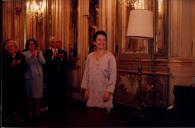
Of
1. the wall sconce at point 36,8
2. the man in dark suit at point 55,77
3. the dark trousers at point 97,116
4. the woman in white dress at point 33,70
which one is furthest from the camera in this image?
the wall sconce at point 36,8

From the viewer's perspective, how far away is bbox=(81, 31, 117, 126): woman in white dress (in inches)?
110

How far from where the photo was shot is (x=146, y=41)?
15.5 feet

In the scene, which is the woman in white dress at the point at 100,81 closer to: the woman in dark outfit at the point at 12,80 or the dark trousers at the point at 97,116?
the dark trousers at the point at 97,116

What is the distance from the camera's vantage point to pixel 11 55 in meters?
4.05

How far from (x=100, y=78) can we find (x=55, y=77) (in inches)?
106

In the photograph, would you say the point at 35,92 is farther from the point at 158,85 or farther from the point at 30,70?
the point at 158,85

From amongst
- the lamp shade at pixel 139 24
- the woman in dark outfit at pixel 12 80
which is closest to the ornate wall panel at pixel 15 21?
the woman in dark outfit at pixel 12 80

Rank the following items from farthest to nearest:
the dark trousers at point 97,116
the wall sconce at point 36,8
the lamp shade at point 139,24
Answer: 1. the wall sconce at point 36,8
2. the lamp shade at point 139,24
3. the dark trousers at point 97,116

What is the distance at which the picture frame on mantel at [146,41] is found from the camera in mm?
4301

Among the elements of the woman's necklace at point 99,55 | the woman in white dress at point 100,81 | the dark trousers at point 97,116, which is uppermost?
the woman's necklace at point 99,55

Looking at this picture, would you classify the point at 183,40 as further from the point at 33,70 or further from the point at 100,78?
the point at 33,70

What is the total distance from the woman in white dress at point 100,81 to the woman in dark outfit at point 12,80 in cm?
143

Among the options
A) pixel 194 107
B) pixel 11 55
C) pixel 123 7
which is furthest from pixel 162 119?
pixel 123 7

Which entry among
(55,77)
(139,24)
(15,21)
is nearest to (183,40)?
(139,24)
